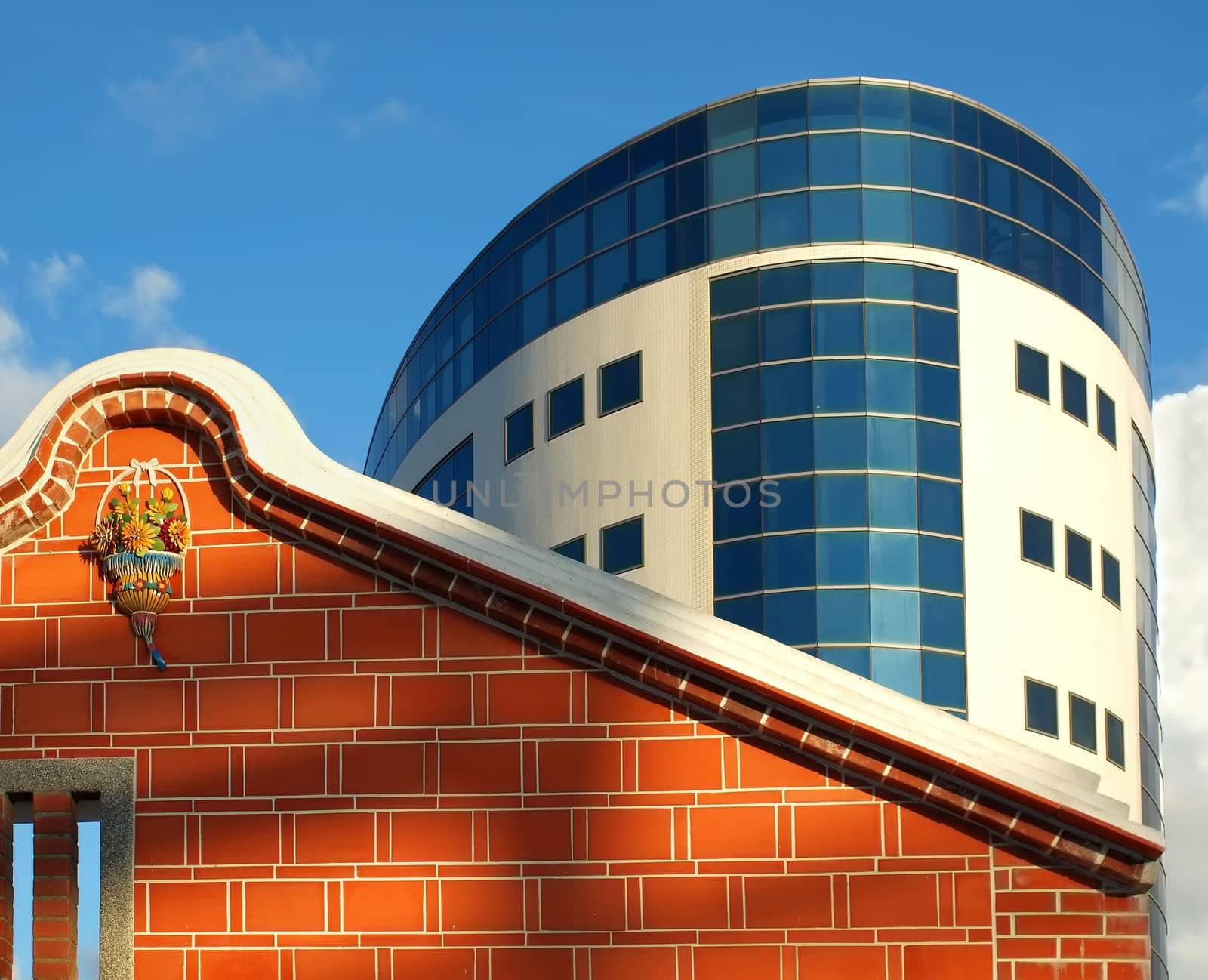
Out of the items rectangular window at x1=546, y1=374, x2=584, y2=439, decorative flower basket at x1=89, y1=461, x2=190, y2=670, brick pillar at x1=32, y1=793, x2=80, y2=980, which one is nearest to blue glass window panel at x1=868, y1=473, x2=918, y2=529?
rectangular window at x1=546, y1=374, x2=584, y2=439

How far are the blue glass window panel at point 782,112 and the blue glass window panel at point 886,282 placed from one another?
3410mm

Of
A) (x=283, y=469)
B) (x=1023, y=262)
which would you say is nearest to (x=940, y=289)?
(x=1023, y=262)

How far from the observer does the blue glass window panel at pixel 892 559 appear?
39031 millimetres

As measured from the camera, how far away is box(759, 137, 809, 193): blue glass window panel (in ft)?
136

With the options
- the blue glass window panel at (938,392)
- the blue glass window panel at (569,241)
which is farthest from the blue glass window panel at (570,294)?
the blue glass window panel at (938,392)

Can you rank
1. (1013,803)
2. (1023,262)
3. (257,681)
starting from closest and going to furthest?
(1013,803)
(257,681)
(1023,262)

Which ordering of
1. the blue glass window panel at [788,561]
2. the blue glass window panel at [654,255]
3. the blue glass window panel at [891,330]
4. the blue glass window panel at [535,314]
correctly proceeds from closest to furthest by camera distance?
the blue glass window panel at [788,561], the blue glass window panel at [891,330], the blue glass window panel at [654,255], the blue glass window panel at [535,314]

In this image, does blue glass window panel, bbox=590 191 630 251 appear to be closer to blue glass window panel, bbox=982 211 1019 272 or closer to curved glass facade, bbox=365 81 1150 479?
curved glass facade, bbox=365 81 1150 479

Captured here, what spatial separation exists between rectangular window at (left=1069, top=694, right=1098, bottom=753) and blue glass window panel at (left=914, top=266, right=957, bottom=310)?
8.45m

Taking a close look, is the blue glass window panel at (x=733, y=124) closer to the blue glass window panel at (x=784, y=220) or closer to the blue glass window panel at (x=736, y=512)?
the blue glass window panel at (x=784, y=220)

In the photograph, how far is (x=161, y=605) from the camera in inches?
613

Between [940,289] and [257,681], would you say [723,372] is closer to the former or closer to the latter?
[940,289]

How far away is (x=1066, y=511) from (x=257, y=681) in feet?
94.4

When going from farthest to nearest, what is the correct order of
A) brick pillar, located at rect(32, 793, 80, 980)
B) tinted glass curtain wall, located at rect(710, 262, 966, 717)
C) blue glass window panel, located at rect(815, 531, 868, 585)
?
blue glass window panel, located at rect(815, 531, 868, 585), tinted glass curtain wall, located at rect(710, 262, 966, 717), brick pillar, located at rect(32, 793, 80, 980)
